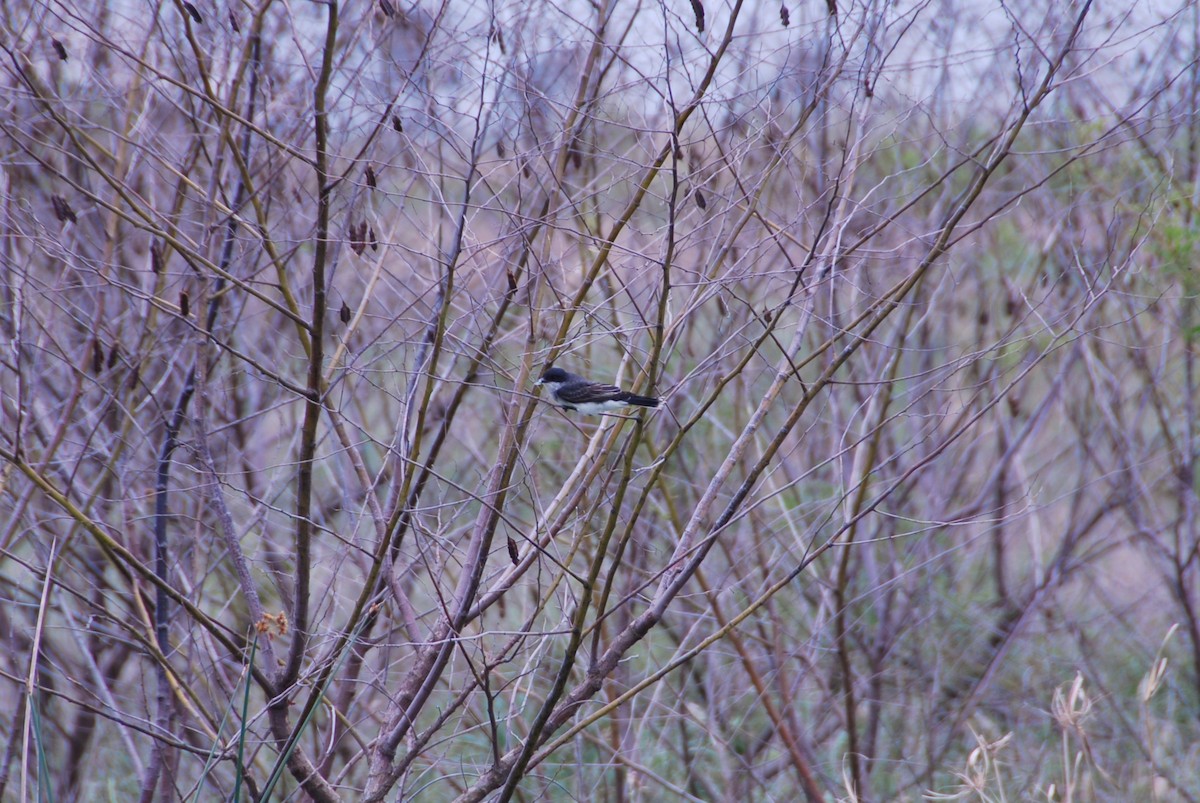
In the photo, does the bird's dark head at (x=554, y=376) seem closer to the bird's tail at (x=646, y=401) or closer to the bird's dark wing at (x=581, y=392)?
the bird's dark wing at (x=581, y=392)

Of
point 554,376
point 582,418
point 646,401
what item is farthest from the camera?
point 582,418

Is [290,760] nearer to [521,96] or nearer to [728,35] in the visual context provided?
[521,96]

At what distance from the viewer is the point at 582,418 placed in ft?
13.9

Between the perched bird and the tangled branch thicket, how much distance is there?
10 centimetres

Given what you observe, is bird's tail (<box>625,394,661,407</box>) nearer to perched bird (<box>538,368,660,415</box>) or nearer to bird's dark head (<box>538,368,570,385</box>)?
perched bird (<box>538,368,660,415</box>)

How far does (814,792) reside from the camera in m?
4.73

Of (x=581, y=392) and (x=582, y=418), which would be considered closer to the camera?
(x=581, y=392)

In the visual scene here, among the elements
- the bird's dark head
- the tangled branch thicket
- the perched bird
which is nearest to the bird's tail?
the tangled branch thicket

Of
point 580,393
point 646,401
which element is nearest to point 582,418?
point 580,393

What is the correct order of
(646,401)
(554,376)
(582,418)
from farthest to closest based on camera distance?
(582,418), (554,376), (646,401)

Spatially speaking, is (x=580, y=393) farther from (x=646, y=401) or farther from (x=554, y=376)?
(x=646, y=401)

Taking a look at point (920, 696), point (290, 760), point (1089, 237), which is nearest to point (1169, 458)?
point (1089, 237)

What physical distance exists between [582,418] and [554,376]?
0.50 metres

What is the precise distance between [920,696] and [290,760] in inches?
165
